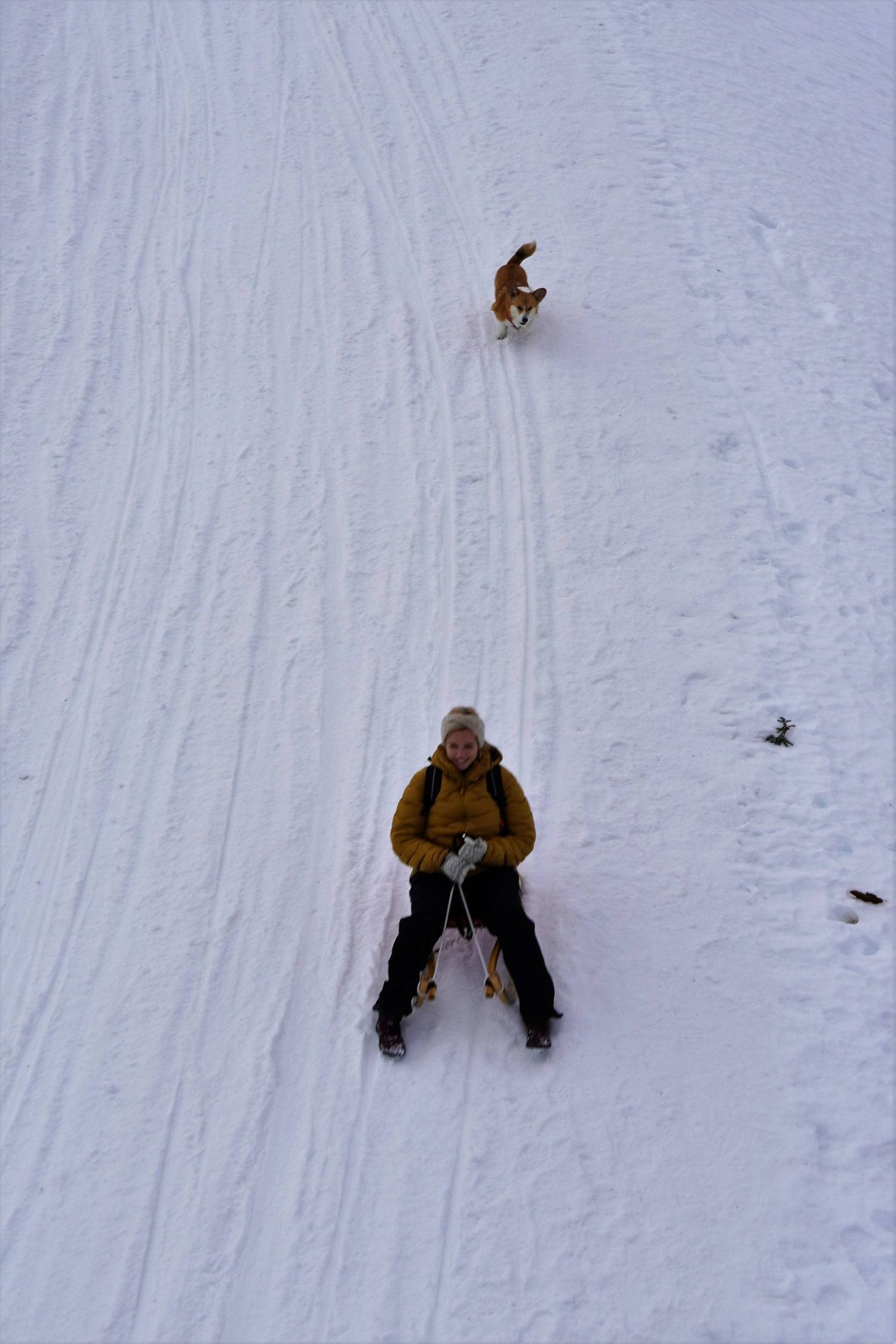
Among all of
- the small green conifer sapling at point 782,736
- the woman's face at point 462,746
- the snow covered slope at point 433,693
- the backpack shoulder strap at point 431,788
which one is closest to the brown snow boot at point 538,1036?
the snow covered slope at point 433,693

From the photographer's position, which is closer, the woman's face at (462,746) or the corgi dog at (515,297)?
the woman's face at (462,746)

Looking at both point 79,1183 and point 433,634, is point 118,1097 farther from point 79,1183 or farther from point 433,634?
point 433,634

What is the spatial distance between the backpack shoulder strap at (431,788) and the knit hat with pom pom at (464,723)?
19 centimetres

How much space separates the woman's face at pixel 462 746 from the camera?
4.64 meters

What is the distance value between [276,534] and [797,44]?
12.2 m

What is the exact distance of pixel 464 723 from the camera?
4652 millimetres

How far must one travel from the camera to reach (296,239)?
9797 millimetres

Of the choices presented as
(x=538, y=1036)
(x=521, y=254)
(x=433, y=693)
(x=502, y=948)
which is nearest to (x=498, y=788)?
(x=502, y=948)

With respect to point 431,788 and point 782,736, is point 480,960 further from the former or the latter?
point 782,736

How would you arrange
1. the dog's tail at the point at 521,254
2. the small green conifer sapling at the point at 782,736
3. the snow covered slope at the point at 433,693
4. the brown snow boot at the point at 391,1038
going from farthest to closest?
the dog's tail at the point at 521,254
the small green conifer sapling at the point at 782,736
the brown snow boot at the point at 391,1038
the snow covered slope at the point at 433,693

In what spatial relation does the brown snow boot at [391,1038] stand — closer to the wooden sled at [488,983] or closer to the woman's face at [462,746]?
the wooden sled at [488,983]

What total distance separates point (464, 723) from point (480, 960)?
3.87 ft

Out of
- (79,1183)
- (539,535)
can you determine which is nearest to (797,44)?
(539,535)

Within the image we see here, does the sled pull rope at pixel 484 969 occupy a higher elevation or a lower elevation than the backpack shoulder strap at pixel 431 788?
lower
